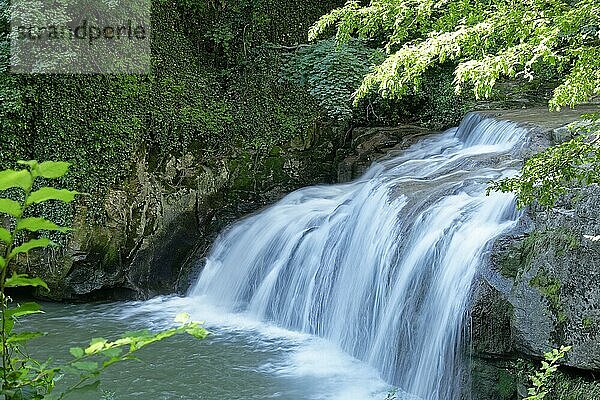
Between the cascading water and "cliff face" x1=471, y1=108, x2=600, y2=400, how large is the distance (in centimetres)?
22

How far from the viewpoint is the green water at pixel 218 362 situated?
5641 millimetres

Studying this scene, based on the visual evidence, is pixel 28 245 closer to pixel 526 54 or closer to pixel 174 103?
pixel 526 54

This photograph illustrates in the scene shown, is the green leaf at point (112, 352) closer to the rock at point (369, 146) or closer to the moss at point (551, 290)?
the moss at point (551, 290)

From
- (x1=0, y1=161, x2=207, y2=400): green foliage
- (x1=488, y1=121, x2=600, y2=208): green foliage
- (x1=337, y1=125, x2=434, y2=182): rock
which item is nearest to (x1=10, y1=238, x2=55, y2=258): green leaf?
(x1=0, y1=161, x2=207, y2=400): green foliage

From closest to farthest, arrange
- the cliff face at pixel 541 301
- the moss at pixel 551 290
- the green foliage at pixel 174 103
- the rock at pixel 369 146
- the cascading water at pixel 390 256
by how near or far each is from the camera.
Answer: the cliff face at pixel 541 301 → the moss at pixel 551 290 → the cascading water at pixel 390 256 → the green foliage at pixel 174 103 → the rock at pixel 369 146

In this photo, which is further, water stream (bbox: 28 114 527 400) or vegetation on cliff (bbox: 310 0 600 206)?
water stream (bbox: 28 114 527 400)

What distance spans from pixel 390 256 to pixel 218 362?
201cm

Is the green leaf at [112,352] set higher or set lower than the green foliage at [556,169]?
lower

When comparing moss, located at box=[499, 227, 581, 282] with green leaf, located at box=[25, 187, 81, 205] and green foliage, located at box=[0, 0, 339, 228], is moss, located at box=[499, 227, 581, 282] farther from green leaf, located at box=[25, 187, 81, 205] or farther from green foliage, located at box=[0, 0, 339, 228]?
green foliage, located at box=[0, 0, 339, 228]

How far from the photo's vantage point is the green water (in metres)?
5.64

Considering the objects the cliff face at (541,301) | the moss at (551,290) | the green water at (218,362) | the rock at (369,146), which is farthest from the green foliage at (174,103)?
the moss at (551,290)

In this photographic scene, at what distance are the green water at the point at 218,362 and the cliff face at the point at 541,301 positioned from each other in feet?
3.57

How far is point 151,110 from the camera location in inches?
359

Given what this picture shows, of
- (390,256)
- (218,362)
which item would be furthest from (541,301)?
(218,362)
